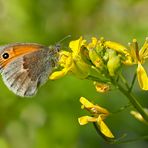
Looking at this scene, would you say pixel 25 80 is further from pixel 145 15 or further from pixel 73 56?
pixel 145 15

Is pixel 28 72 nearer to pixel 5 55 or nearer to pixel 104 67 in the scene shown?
pixel 5 55

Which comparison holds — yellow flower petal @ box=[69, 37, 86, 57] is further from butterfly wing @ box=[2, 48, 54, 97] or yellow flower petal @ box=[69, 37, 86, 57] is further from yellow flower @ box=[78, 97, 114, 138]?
butterfly wing @ box=[2, 48, 54, 97]

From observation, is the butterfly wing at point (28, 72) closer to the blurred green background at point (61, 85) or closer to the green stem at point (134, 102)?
the blurred green background at point (61, 85)

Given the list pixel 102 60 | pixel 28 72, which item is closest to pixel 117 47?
pixel 102 60

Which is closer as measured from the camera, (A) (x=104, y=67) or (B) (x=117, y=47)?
(A) (x=104, y=67)

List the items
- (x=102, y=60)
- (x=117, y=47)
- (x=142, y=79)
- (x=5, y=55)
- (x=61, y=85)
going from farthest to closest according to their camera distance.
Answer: (x=61, y=85) < (x=5, y=55) < (x=117, y=47) < (x=102, y=60) < (x=142, y=79)

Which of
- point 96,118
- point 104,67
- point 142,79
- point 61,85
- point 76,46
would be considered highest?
point 76,46

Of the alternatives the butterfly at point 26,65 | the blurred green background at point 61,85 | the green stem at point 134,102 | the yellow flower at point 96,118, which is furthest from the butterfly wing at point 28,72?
the green stem at point 134,102

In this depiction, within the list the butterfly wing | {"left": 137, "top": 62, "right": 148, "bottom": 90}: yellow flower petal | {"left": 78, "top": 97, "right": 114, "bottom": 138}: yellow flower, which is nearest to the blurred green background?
the butterfly wing
